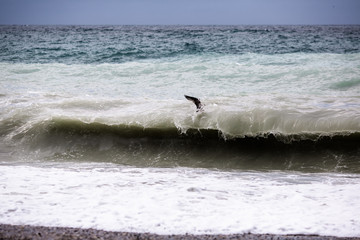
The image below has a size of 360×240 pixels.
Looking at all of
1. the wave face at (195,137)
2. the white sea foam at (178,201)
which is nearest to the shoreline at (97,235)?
the white sea foam at (178,201)

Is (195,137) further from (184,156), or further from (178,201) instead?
(178,201)

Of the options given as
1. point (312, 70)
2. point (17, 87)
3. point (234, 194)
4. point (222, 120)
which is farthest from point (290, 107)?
point (17, 87)

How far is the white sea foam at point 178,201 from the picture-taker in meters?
2.42

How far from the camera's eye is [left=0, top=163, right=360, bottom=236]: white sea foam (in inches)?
95.3

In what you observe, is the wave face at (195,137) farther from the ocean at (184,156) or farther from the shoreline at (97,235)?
the shoreline at (97,235)

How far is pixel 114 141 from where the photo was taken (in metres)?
5.39

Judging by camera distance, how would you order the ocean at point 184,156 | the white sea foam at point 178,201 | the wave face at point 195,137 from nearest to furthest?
the white sea foam at point 178,201
the ocean at point 184,156
the wave face at point 195,137

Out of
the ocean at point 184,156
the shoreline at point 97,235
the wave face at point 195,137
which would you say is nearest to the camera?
the shoreline at point 97,235

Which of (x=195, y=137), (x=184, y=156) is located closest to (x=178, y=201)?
(x=184, y=156)

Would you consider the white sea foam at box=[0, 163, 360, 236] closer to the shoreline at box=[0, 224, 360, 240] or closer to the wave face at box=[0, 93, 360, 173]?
the shoreline at box=[0, 224, 360, 240]

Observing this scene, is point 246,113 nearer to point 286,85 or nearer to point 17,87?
point 286,85

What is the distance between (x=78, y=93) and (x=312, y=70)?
6706 mm

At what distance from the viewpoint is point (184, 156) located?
197 inches

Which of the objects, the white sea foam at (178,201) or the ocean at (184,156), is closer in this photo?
the white sea foam at (178,201)
